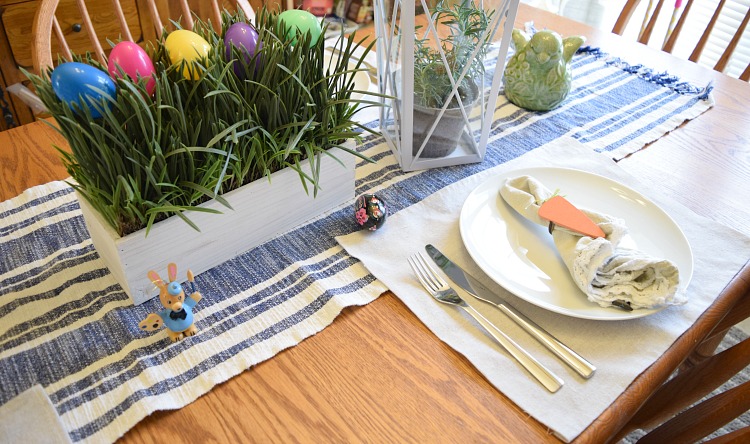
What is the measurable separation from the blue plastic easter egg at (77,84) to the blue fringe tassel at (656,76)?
108cm

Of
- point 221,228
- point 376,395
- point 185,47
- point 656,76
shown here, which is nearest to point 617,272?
point 376,395

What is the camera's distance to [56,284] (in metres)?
0.70

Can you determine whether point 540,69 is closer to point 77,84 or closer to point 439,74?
point 439,74

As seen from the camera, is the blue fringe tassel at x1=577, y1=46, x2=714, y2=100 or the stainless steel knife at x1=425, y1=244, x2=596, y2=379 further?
the blue fringe tassel at x1=577, y1=46, x2=714, y2=100

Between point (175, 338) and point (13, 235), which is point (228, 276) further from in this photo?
point (13, 235)

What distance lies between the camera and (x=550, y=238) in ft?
2.54

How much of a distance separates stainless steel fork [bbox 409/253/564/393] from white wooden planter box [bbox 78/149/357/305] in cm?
17

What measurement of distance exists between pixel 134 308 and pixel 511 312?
45 cm

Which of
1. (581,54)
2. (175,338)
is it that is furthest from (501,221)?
(581,54)

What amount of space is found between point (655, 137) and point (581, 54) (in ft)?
1.19

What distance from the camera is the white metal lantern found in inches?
31.6

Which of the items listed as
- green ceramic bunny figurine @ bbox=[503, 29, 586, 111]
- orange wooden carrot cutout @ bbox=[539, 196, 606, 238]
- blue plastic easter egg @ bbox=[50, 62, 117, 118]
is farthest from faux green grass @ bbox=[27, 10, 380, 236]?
green ceramic bunny figurine @ bbox=[503, 29, 586, 111]

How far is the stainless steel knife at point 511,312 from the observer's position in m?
0.62

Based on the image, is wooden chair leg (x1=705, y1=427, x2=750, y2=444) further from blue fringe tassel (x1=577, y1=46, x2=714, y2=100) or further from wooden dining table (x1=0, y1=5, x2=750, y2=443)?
blue fringe tassel (x1=577, y1=46, x2=714, y2=100)
